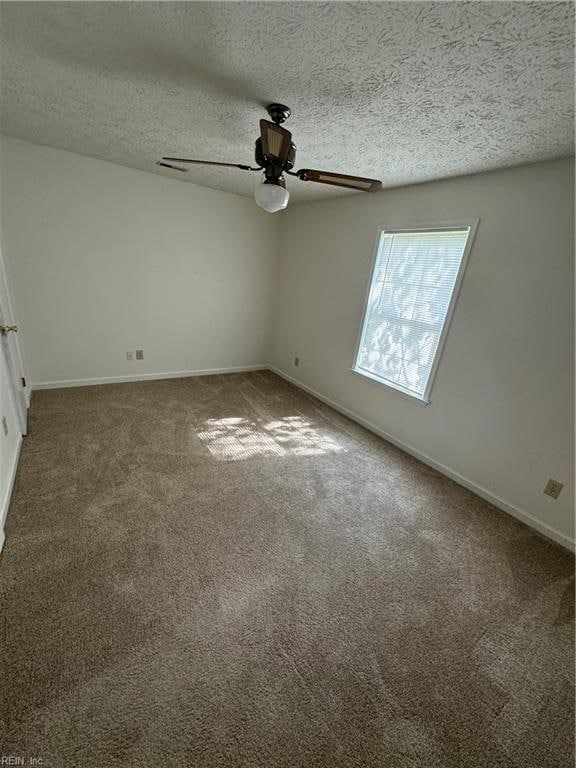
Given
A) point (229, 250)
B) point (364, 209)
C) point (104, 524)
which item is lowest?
point (104, 524)

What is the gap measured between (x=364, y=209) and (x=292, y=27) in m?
2.26

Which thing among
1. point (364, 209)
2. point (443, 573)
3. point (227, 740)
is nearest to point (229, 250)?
point (364, 209)

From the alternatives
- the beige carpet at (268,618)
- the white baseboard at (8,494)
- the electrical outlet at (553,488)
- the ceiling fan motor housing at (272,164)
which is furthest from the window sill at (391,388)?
the white baseboard at (8,494)

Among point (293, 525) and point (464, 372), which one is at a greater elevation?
point (464, 372)

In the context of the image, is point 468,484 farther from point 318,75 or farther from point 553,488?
point 318,75

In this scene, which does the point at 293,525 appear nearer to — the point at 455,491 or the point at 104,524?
the point at 104,524

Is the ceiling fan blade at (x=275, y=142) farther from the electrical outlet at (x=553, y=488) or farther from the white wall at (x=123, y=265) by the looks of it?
the electrical outlet at (x=553, y=488)

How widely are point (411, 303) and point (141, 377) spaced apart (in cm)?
337

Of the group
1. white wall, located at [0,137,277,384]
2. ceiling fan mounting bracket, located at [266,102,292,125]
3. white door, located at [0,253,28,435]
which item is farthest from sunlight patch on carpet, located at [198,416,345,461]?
ceiling fan mounting bracket, located at [266,102,292,125]

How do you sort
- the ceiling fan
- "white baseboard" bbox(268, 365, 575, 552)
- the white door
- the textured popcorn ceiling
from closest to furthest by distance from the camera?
the textured popcorn ceiling
the ceiling fan
"white baseboard" bbox(268, 365, 575, 552)
the white door

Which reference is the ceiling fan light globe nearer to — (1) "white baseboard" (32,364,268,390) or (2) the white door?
(2) the white door

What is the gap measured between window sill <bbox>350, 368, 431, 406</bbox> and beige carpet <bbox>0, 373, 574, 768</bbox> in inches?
28.6

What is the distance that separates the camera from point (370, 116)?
5.63ft

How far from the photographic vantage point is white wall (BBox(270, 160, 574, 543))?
2025mm
